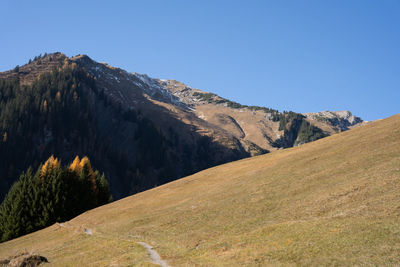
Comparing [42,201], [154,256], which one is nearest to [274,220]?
[154,256]

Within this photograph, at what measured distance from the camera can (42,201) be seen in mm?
77625

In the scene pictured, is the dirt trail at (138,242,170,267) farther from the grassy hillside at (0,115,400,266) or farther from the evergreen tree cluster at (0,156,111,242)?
the evergreen tree cluster at (0,156,111,242)

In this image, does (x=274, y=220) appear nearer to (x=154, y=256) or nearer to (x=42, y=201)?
(x=154, y=256)

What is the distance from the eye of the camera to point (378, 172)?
40281mm

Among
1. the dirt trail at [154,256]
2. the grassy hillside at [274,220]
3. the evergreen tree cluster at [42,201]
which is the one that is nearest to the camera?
the grassy hillside at [274,220]

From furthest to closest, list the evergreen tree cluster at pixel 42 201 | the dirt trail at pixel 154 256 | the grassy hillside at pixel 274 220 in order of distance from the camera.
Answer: the evergreen tree cluster at pixel 42 201, the dirt trail at pixel 154 256, the grassy hillside at pixel 274 220

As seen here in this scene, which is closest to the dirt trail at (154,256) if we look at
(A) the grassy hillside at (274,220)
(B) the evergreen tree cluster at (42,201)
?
(A) the grassy hillside at (274,220)

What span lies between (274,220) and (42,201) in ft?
205

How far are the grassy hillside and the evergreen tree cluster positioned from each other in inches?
511

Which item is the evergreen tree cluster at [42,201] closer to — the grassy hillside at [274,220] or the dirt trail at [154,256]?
the grassy hillside at [274,220]

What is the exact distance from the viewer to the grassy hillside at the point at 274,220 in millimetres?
25352

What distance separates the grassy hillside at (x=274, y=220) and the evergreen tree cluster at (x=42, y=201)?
12973 mm

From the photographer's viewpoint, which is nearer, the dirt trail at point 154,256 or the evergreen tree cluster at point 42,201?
the dirt trail at point 154,256

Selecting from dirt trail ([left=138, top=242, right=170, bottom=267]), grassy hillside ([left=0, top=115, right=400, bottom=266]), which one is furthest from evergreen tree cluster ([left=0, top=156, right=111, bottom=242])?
dirt trail ([left=138, top=242, right=170, bottom=267])
